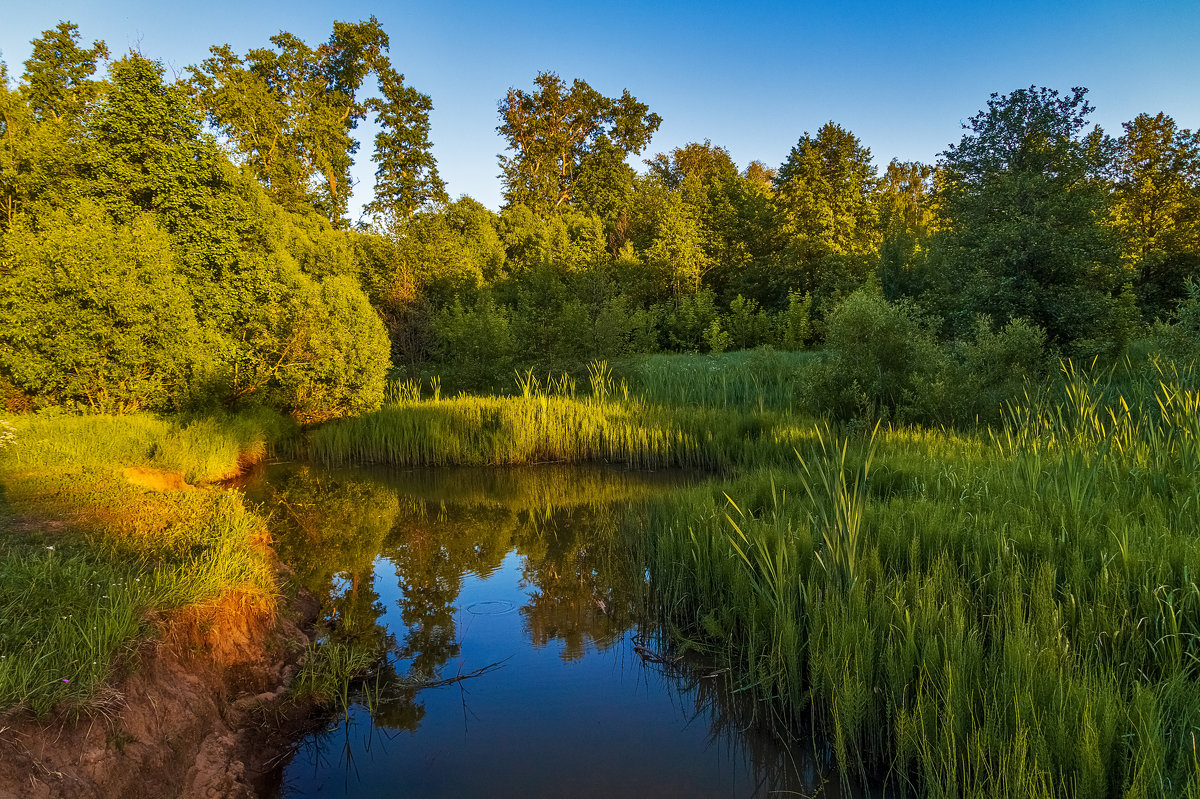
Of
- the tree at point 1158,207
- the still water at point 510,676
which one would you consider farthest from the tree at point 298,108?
the tree at point 1158,207

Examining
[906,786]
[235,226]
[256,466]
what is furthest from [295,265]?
[906,786]

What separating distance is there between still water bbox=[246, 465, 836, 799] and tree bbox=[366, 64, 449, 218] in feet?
77.6

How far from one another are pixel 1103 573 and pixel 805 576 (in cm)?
162

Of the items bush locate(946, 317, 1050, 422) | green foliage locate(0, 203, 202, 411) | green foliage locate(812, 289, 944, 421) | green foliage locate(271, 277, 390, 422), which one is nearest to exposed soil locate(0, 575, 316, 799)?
green foliage locate(0, 203, 202, 411)

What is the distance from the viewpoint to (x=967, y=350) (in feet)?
31.7

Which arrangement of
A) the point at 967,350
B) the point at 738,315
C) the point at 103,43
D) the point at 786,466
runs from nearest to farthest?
1. the point at 786,466
2. the point at 967,350
3. the point at 103,43
4. the point at 738,315

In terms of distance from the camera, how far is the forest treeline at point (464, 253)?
9.86 meters

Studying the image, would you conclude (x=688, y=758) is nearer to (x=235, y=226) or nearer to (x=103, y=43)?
(x=235, y=226)

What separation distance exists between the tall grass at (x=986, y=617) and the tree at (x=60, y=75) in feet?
78.0

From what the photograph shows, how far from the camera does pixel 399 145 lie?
28.9m

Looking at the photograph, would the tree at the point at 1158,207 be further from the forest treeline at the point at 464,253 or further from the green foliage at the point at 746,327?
the green foliage at the point at 746,327

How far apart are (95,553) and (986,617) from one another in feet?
18.6

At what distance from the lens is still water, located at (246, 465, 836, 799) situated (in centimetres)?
332

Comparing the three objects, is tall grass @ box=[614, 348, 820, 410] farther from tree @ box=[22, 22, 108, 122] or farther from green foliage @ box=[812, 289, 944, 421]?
tree @ box=[22, 22, 108, 122]
